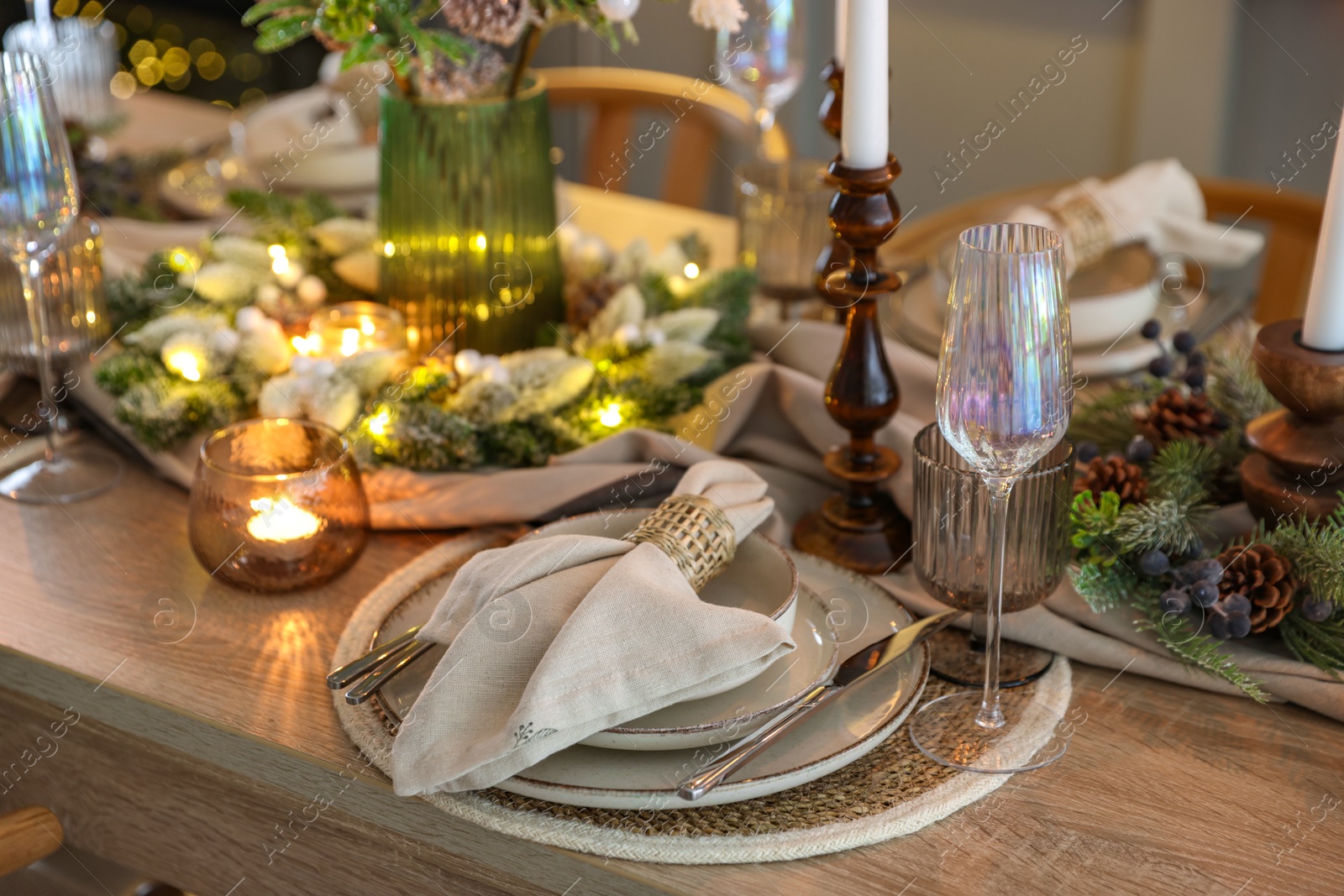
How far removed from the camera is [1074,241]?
1.21 m

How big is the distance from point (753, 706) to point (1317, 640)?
35 cm

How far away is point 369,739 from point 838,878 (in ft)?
0.88

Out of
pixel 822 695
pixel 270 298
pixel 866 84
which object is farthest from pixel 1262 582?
pixel 270 298

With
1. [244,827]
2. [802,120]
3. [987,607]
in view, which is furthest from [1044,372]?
[802,120]

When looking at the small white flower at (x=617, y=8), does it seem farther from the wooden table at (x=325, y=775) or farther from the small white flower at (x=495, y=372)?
the wooden table at (x=325, y=775)

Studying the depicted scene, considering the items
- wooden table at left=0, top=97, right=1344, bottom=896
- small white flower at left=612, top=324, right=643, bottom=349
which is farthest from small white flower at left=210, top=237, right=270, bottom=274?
small white flower at left=612, top=324, right=643, bottom=349

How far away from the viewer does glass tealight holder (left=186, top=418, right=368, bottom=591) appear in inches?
33.2

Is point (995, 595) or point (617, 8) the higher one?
point (617, 8)

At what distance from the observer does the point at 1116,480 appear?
2.75ft

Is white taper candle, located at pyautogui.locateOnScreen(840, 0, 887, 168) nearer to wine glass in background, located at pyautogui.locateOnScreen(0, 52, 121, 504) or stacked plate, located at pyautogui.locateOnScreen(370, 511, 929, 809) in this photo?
stacked plate, located at pyautogui.locateOnScreen(370, 511, 929, 809)

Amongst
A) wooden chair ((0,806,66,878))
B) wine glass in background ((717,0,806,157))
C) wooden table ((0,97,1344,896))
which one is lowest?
wooden chair ((0,806,66,878))

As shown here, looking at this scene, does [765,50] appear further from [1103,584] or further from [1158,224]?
[1103,584]

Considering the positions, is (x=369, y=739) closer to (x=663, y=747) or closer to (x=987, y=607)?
(x=663, y=747)

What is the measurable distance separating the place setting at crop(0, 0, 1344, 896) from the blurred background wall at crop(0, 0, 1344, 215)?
1.13m
